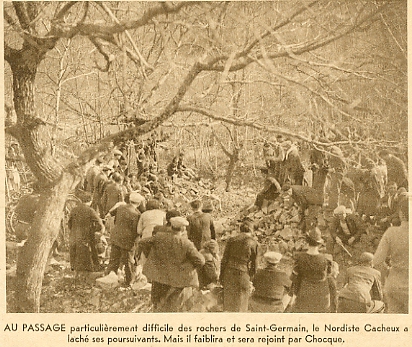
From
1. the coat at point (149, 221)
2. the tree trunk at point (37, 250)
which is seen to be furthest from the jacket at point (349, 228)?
the tree trunk at point (37, 250)

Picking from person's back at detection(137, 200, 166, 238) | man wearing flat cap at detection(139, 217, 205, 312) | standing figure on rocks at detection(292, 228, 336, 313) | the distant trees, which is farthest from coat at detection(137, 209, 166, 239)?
standing figure on rocks at detection(292, 228, 336, 313)

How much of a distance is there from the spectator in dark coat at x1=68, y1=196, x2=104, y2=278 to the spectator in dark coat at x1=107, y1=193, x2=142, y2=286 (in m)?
0.12

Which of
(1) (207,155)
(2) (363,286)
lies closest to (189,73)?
(1) (207,155)

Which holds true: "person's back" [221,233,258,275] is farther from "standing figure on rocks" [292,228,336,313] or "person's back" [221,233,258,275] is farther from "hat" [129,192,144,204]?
"hat" [129,192,144,204]

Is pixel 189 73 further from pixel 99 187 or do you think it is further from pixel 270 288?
pixel 270 288

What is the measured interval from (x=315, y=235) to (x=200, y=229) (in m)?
0.77

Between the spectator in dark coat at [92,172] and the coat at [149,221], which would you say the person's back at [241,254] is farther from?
the spectator in dark coat at [92,172]

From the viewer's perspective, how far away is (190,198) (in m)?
4.16

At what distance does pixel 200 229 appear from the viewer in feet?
13.2

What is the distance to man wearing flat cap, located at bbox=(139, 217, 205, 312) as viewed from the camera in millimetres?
3936

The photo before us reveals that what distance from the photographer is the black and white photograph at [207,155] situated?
13.0 ft

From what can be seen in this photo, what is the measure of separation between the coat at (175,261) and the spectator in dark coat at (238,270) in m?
0.19
